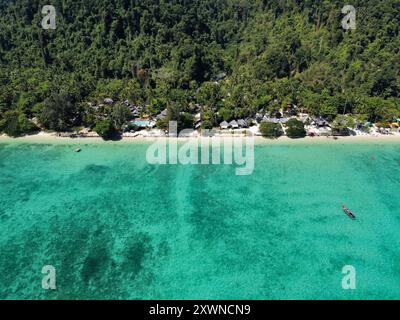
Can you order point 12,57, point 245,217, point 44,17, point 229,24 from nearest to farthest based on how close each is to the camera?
1. point 245,217
2. point 12,57
3. point 44,17
4. point 229,24

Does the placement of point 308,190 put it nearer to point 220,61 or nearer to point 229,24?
point 220,61

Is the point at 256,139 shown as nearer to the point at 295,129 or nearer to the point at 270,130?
the point at 270,130

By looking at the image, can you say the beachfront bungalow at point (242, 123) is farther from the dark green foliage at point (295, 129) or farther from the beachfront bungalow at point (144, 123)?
the beachfront bungalow at point (144, 123)

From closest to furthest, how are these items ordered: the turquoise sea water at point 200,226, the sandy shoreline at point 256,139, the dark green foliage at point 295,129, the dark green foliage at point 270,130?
the turquoise sea water at point 200,226 < the sandy shoreline at point 256,139 < the dark green foliage at point 295,129 < the dark green foliage at point 270,130

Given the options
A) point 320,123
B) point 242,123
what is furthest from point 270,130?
point 320,123

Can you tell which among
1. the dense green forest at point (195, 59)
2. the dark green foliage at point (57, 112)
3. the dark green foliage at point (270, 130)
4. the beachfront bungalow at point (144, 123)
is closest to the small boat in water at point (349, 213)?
the dark green foliage at point (270, 130)

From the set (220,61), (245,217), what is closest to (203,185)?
(245,217)

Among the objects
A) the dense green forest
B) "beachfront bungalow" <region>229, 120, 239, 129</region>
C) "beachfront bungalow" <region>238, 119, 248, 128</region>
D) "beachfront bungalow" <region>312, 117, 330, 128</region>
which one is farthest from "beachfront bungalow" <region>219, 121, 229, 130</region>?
"beachfront bungalow" <region>312, 117, 330, 128</region>
